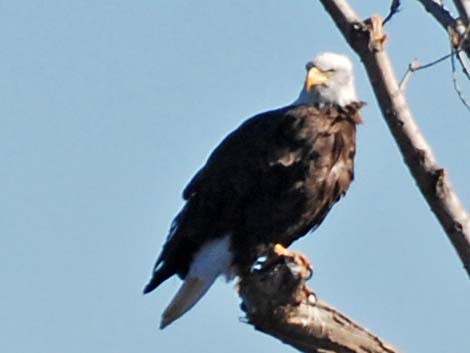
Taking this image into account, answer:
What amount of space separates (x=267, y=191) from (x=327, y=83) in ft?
2.52

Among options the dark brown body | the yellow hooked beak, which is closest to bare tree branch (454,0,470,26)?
the dark brown body

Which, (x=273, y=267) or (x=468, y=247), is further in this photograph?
(x=273, y=267)

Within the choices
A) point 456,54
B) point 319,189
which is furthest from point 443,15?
point 319,189

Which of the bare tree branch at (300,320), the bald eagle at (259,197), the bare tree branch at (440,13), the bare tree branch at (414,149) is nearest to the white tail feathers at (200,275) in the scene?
the bald eagle at (259,197)

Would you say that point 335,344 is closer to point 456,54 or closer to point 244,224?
point 456,54

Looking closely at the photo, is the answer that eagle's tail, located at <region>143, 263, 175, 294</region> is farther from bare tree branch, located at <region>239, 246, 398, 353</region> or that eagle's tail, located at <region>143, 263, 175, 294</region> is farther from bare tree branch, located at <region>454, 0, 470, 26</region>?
bare tree branch, located at <region>454, 0, 470, 26</region>

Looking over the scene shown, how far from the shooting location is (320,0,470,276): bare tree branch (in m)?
3.55

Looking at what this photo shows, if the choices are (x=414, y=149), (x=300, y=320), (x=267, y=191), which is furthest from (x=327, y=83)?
(x=414, y=149)

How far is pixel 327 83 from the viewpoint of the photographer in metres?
6.42

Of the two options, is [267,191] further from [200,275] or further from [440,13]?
[440,13]

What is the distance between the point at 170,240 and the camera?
592 cm

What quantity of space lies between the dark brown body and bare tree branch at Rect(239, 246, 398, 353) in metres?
1.14

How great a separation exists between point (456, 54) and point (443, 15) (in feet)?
0.86

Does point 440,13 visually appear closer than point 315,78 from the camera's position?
Yes
